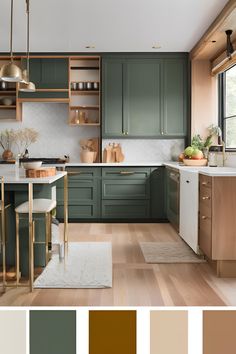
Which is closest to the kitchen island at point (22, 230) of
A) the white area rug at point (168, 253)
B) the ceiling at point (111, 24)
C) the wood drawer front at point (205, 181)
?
the white area rug at point (168, 253)

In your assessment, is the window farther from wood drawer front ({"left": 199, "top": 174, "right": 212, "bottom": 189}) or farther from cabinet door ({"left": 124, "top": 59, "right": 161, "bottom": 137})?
wood drawer front ({"left": 199, "top": 174, "right": 212, "bottom": 189})

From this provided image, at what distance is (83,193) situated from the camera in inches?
278

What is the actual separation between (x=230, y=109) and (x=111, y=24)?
2.15 m

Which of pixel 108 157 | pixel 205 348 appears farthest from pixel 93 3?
pixel 205 348

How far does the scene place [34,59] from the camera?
722 centimetres

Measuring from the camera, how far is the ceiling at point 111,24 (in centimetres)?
493

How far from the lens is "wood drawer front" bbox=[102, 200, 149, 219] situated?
7062mm

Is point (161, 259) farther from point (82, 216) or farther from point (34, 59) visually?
point (34, 59)

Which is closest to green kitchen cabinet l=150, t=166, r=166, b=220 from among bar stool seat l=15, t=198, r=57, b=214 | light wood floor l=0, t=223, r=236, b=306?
light wood floor l=0, t=223, r=236, b=306

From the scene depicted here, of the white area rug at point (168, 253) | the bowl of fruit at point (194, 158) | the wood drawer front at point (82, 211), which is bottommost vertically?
the white area rug at point (168, 253)

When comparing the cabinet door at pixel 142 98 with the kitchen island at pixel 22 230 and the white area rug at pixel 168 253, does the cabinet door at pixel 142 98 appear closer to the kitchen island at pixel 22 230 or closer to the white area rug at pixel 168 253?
the white area rug at pixel 168 253

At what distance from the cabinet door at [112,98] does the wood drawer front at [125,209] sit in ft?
3.47

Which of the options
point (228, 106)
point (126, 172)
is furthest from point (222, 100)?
point (126, 172)

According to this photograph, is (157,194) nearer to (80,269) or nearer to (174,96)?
(174,96)
